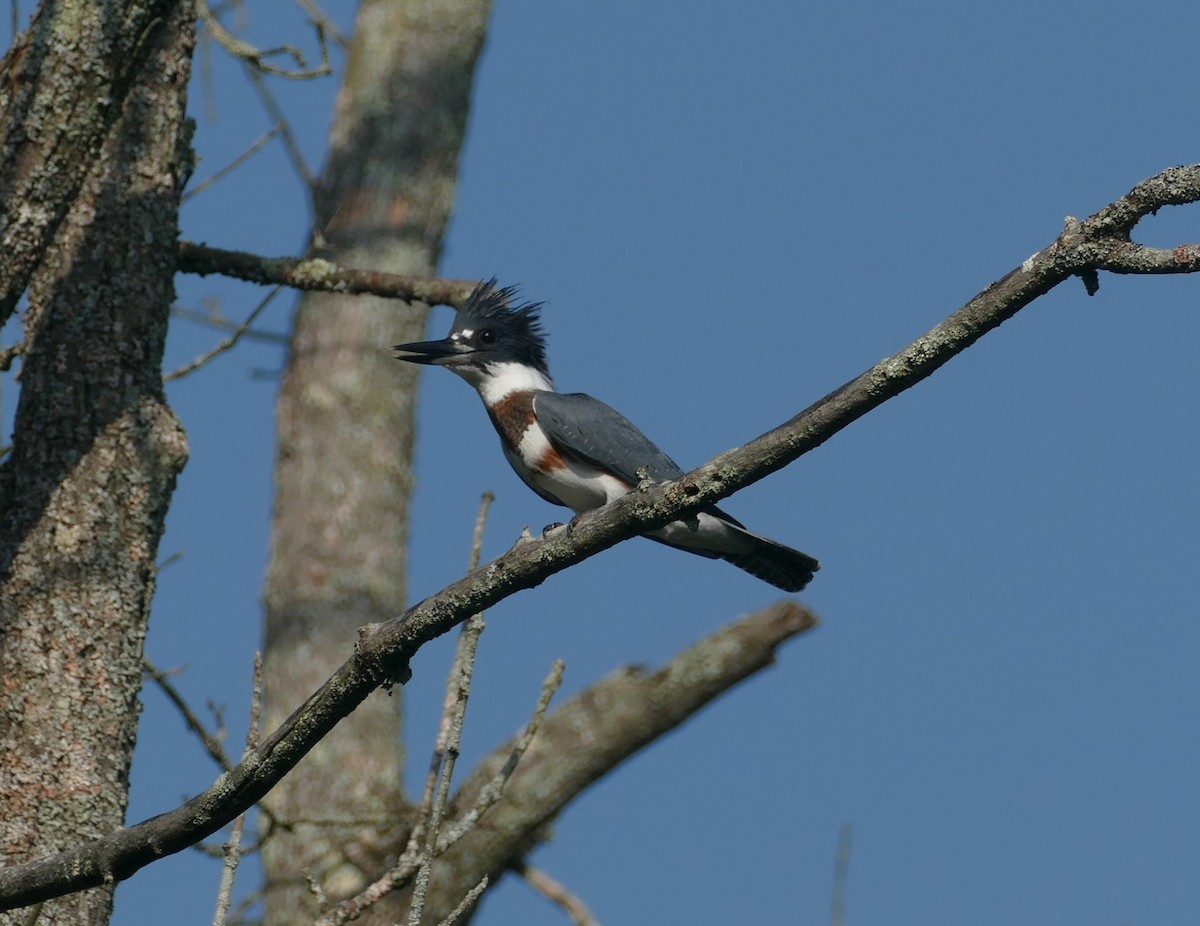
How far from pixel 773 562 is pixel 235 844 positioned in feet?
6.72

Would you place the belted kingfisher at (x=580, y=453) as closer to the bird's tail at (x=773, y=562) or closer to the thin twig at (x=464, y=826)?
the bird's tail at (x=773, y=562)

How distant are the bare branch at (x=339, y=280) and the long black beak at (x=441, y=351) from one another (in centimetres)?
72

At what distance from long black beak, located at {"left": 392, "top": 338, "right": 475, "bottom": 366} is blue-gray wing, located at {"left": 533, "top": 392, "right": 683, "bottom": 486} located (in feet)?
2.30

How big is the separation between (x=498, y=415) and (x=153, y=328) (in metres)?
1.40

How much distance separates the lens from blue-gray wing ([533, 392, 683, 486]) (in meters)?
4.64

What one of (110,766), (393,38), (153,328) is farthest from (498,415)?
(393,38)

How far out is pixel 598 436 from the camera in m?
4.69

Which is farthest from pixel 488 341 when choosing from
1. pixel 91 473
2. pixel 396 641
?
pixel 396 641

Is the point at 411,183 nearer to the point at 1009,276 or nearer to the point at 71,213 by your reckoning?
the point at 71,213

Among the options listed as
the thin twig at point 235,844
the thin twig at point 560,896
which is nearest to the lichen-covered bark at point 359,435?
the thin twig at point 560,896

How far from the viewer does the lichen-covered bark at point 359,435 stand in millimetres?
6293

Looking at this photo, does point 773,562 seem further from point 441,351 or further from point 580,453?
point 441,351

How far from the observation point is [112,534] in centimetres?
379

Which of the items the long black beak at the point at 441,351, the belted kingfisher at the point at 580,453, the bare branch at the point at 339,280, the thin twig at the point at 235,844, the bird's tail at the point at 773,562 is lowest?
the thin twig at the point at 235,844
